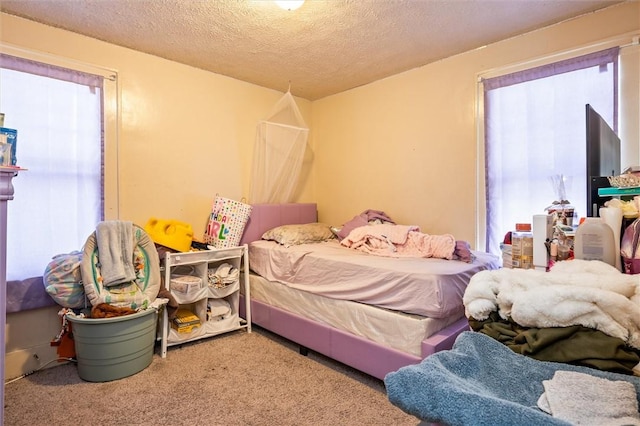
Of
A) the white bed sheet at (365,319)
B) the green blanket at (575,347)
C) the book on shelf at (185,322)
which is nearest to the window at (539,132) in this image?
the white bed sheet at (365,319)

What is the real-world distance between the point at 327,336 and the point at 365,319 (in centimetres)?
36

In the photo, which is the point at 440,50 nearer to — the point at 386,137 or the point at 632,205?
the point at 386,137

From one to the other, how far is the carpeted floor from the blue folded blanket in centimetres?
116

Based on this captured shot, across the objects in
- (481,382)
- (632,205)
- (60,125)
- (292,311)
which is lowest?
(292,311)

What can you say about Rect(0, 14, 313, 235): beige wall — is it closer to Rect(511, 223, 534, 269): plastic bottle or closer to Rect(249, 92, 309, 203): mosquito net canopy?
Rect(249, 92, 309, 203): mosquito net canopy

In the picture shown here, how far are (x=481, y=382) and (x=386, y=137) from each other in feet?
9.66

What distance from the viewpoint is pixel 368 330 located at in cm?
213

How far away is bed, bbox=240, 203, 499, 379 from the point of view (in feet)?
6.31

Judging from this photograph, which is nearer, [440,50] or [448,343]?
[448,343]

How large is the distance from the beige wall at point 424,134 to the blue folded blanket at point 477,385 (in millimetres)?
2186

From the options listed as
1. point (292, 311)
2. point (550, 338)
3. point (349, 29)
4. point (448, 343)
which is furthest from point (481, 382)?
point (349, 29)

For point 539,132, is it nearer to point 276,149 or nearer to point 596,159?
point 596,159

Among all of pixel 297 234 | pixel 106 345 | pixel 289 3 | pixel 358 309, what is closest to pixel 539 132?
pixel 358 309

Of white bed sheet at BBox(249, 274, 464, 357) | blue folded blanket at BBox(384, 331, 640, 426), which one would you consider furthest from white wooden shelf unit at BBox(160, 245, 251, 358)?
blue folded blanket at BBox(384, 331, 640, 426)
